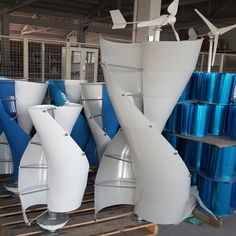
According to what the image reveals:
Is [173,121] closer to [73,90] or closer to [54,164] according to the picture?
[73,90]

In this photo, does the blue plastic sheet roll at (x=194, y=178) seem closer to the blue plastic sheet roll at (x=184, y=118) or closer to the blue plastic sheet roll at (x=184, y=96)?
the blue plastic sheet roll at (x=184, y=118)

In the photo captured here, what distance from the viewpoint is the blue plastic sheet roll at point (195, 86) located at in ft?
8.08

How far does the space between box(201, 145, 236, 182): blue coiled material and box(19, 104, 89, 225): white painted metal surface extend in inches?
42.9

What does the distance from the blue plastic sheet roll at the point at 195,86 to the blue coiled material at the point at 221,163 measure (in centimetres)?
48

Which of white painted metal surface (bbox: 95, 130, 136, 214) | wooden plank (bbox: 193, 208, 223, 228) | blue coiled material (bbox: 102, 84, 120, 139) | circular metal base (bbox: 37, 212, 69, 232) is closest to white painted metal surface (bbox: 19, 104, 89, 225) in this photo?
circular metal base (bbox: 37, 212, 69, 232)

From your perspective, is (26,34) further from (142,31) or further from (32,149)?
(32,149)

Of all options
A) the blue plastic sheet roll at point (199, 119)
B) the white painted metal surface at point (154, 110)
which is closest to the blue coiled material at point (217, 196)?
the blue plastic sheet roll at point (199, 119)

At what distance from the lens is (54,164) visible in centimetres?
157

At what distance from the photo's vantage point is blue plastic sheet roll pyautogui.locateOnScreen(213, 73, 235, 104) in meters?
2.33

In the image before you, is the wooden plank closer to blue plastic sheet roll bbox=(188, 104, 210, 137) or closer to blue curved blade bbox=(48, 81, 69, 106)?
blue plastic sheet roll bbox=(188, 104, 210, 137)

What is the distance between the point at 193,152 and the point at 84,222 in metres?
1.09

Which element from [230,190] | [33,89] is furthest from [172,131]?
[33,89]

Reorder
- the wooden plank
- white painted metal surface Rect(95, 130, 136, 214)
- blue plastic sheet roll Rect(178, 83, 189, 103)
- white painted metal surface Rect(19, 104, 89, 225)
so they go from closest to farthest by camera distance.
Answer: white painted metal surface Rect(19, 104, 89, 225) < white painted metal surface Rect(95, 130, 136, 214) < the wooden plank < blue plastic sheet roll Rect(178, 83, 189, 103)

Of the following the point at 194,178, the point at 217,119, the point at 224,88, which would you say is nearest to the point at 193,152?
the point at 194,178
